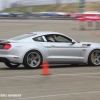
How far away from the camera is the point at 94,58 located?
13891mm

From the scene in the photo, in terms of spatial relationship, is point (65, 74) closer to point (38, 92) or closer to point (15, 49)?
point (15, 49)

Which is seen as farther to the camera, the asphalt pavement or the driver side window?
the driver side window

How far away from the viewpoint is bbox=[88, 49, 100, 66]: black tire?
13766 millimetres

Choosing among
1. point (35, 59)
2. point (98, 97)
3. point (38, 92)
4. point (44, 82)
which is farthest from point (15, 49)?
point (98, 97)

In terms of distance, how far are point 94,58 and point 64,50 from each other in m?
1.38

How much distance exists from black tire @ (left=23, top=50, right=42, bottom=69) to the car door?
21.3 inches

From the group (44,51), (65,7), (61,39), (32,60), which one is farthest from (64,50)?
(65,7)

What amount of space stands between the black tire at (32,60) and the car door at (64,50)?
1.78 ft

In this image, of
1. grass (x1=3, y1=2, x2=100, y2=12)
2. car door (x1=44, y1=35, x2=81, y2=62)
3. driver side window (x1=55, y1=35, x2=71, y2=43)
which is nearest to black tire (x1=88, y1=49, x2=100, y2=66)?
car door (x1=44, y1=35, x2=81, y2=62)

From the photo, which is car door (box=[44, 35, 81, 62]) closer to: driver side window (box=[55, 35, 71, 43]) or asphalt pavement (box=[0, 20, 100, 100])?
driver side window (box=[55, 35, 71, 43])

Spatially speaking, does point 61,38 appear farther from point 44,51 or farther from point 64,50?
point 44,51

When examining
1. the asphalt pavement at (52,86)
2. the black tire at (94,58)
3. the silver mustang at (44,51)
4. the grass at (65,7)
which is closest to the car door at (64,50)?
the silver mustang at (44,51)

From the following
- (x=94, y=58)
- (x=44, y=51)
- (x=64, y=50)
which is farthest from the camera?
(x=94, y=58)

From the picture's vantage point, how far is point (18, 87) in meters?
8.73
